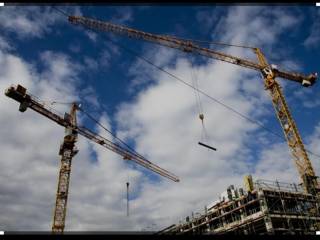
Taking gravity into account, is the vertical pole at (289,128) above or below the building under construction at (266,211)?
above

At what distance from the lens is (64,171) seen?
5169 cm

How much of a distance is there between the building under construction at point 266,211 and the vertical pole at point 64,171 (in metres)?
17.3

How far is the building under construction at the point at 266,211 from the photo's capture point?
125 feet

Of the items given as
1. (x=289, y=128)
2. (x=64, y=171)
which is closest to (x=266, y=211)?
(x=289, y=128)

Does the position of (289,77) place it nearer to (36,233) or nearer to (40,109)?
(40,109)

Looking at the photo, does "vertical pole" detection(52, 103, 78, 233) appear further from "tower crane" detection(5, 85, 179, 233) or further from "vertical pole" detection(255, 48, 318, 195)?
"vertical pole" detection(255, 48, 318, 195)

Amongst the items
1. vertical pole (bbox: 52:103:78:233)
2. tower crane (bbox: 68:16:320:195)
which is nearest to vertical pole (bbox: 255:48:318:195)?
tower crane (bbox: 68:16:320:195)

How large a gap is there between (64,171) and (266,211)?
32145mm

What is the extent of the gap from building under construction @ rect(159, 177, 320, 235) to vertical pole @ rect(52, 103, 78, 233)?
17.3 m

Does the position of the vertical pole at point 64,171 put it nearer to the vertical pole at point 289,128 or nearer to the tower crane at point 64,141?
the tower crane at point 64,141

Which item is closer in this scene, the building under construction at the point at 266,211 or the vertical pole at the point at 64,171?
the building under construction at the point at 266,211

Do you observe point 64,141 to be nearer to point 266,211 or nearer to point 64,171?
point 64,171

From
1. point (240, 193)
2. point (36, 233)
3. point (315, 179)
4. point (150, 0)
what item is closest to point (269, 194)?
point (240, 193)

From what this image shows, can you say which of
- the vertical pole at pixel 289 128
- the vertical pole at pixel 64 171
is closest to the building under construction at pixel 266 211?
the vertical pole at pixel 289 128
